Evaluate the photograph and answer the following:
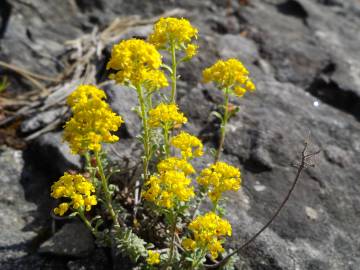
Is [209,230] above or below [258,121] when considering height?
above

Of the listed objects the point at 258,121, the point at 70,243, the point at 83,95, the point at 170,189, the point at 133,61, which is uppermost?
the point at 133,61

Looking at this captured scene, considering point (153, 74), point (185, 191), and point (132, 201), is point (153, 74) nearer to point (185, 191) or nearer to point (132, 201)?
point (185, 191)

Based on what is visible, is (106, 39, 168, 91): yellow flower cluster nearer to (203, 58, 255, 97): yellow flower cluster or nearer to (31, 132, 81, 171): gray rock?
→ (203, 58, 255, 97): yellow flower cluster

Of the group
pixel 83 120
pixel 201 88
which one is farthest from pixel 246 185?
pixel 83 120

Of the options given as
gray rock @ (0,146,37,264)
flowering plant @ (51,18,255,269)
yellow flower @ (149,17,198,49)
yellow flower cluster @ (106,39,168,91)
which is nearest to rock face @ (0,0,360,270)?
gray rock @ (0,146,37,264)

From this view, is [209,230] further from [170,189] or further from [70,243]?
[70,243]

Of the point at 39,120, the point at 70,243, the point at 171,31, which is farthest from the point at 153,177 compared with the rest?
the point at 39,120

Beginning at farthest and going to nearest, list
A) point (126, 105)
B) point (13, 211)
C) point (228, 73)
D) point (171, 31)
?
point (126, 105) < point (13, 211) < point (228, 73) < point (171, 31)
